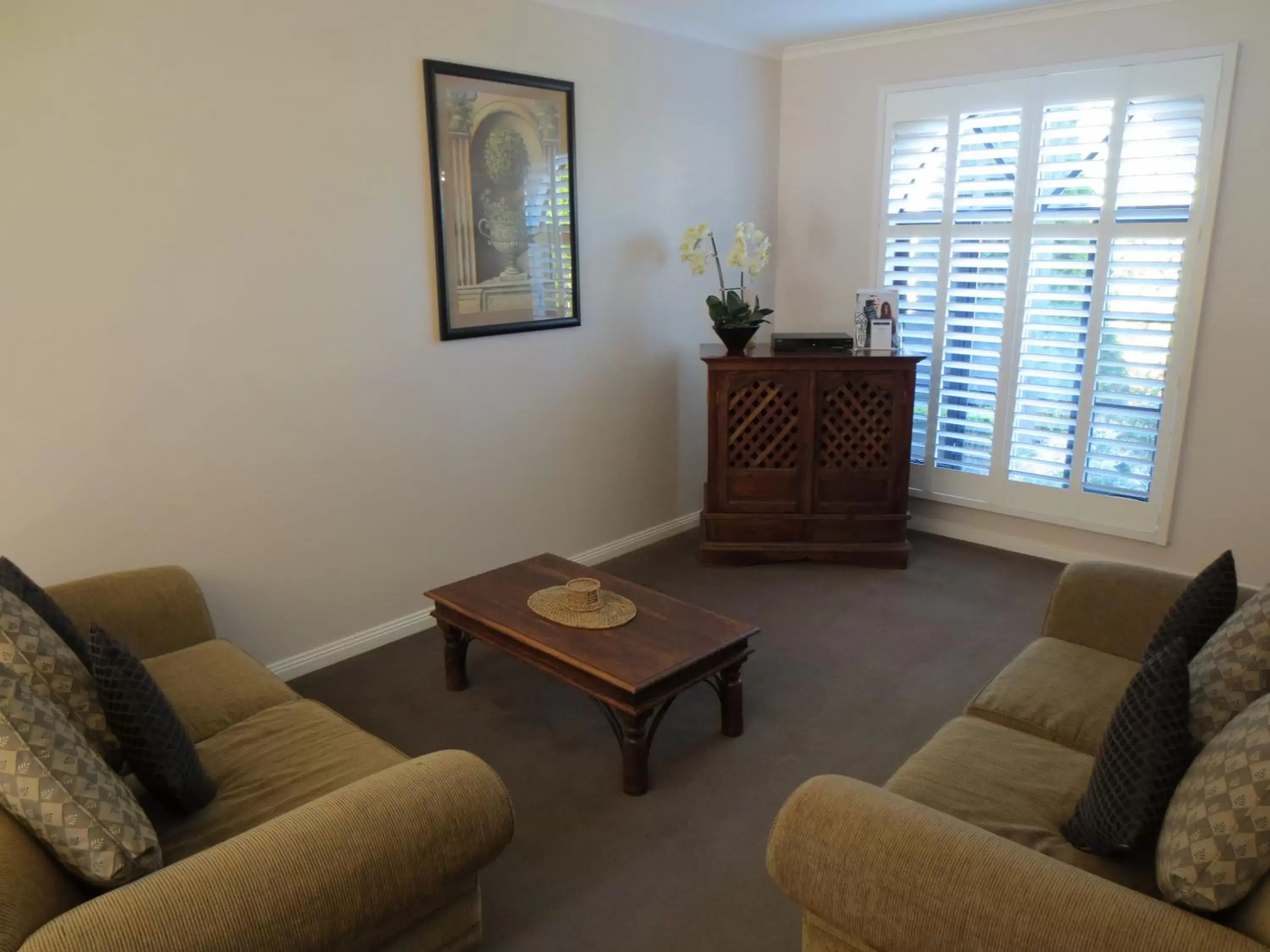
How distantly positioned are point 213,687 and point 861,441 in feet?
9.22

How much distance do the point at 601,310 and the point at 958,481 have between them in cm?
192

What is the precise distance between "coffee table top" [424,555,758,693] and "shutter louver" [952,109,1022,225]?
2.46 metres

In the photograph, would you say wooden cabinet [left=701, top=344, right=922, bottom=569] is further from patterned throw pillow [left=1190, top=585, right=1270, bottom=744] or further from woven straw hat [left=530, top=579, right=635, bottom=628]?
patterned throw pillow [left=1190, top=585, right=1270, bottom=744]

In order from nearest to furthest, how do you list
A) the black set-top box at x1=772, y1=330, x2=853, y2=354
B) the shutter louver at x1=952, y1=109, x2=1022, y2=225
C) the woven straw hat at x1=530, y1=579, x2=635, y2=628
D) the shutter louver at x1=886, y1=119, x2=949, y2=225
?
the woven straw hat at x1=530, y1=579, x2=635, y2=628 < the shutter louver at x1=952, y1=109, x2=1022, y2=225 < the black set-top box at x1=772, y1=330, x2=853, y2=354 < the shutter louver at x1=886, y1=119, x2=949, y2=225

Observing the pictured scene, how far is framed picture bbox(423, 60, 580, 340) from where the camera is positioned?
3.23 meters

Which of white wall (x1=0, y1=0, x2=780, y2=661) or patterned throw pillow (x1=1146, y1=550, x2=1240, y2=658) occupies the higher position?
white wall (x1=0, y1=0, x2=780, y2=661)

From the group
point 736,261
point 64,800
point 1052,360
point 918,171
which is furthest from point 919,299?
point 64,800

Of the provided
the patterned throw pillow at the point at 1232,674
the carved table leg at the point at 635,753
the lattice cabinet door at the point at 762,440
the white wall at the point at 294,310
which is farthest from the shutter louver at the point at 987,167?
the carved table leg at the point at 635,753

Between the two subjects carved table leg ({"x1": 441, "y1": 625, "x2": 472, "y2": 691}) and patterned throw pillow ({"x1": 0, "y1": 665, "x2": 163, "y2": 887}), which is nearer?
patterned throw pillow ({"x1": 0, "y1": 665, "x2": 163, "y2": 887})

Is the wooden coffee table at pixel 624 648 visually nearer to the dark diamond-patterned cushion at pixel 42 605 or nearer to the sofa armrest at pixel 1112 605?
the sofa armrest at pixel 1112 605

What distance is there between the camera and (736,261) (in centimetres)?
407

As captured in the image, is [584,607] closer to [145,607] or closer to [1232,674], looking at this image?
[145,607]

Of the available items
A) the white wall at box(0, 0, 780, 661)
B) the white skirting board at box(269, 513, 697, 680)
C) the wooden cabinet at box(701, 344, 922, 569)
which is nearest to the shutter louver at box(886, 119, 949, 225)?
the wooden cabinet at box(701, 344, 922, 569)

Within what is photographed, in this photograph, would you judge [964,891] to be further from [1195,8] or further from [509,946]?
[1195,8]
